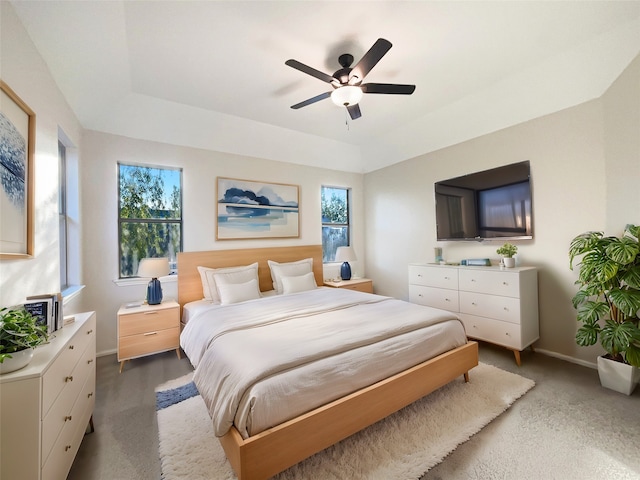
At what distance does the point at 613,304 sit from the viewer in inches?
85.9

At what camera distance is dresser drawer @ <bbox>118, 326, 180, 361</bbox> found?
270 cm

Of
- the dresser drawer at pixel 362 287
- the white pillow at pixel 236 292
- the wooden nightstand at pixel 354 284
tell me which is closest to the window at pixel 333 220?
the wooden nightstand at pixel 354 284

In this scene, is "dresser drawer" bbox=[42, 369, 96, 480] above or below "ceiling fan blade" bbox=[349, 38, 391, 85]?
below

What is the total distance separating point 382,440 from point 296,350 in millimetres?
804

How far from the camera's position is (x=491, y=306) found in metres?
2.88

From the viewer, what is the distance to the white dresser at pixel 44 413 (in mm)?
1019

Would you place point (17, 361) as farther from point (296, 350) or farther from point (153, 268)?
point (153, 268)

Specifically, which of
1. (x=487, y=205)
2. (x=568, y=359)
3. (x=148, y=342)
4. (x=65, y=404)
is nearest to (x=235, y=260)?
(x=148, y=342)

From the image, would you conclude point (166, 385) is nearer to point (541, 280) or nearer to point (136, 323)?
point (136, 323)

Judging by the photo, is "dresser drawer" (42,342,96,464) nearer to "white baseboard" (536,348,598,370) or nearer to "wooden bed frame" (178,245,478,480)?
"wooden bed frame" (178,245,478,480)

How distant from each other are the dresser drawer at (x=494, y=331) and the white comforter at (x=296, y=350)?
2.47ft

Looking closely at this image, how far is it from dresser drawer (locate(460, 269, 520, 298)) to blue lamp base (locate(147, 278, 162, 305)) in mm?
3476

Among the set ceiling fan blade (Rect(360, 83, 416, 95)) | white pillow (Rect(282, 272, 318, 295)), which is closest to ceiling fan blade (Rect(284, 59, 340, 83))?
ceiling fan blade (Rect(360, 83, 416, 95))

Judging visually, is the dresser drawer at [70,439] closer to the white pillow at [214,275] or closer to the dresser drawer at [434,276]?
the white pillow at [214,275]
